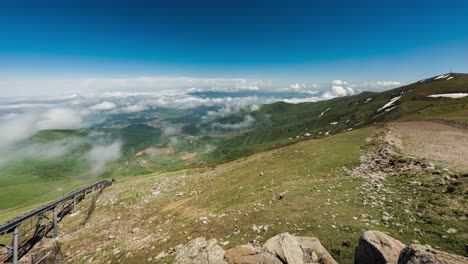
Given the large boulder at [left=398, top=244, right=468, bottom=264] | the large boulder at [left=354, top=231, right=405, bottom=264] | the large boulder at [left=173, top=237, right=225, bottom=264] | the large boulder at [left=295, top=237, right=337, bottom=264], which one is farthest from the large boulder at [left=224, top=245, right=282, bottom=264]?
the large boulder at [left=398, top=244, right=468, bottom=264]

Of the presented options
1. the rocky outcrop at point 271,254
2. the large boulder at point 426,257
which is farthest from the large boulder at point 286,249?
the large boulder at point 426,257

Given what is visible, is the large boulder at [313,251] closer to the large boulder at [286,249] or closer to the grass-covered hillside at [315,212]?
the large boulder at [286,249]

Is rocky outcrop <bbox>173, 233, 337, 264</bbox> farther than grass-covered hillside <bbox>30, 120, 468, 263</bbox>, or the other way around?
grass-covered hillside <bbox>30, 120, 468, 263</bbox>

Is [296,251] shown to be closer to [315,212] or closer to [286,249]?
[286,249]

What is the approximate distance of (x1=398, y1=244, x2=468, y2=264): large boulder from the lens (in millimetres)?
5586

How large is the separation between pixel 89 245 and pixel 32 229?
18.4 metres

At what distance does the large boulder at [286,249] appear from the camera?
28.3ft

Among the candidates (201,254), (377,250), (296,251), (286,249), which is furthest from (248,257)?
(377,250)

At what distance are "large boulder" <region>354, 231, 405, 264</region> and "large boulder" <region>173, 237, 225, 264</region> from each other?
6.80m

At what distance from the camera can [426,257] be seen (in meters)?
5.86

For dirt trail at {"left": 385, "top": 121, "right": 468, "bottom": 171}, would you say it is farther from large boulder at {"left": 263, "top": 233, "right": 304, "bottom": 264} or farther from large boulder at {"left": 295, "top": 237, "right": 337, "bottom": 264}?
large boulder at {"left": 263, "top": 233, "right": 304, "bottom": 264}

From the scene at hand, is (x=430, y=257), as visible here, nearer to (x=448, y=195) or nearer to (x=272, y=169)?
(x=448, y=195)

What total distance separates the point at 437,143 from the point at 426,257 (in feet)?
113

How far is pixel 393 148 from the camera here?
27203 millimetres
